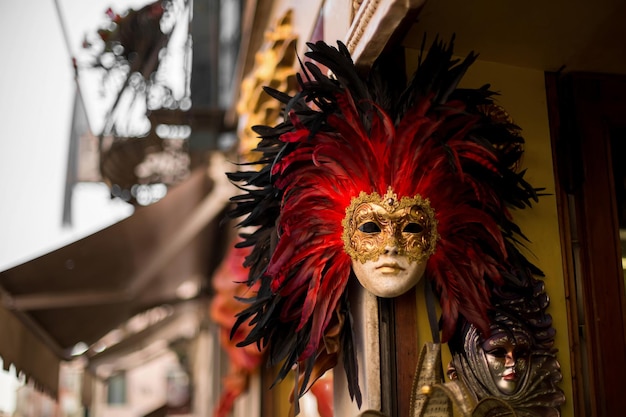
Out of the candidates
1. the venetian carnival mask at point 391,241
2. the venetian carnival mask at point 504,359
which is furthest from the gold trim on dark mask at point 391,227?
the venetian carnival mask at point 504,359

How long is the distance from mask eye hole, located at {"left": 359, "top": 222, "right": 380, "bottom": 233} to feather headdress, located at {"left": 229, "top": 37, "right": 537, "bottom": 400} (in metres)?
0.07

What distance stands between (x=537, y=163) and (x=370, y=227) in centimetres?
50

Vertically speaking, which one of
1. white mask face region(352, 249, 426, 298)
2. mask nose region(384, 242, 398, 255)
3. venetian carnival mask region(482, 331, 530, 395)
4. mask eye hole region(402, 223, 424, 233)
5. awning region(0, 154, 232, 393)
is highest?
awning region(0, 154, 232, 393)

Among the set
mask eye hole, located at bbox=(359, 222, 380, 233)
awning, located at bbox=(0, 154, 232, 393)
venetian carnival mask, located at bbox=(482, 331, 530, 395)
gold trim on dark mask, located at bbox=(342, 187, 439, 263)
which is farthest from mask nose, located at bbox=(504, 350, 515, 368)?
awning, located at bbox=(0, 154, 232, 393)

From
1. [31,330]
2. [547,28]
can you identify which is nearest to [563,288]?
[547,28]

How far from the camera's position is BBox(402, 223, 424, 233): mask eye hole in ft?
4.34

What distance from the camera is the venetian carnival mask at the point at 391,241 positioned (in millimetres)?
1304

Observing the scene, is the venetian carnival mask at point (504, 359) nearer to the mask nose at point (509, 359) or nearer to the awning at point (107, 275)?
the mask nose at point (509, 359)

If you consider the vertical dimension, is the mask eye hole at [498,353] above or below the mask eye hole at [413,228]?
below

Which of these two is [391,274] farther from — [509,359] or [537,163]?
[537,163]

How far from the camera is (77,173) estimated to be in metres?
4.59

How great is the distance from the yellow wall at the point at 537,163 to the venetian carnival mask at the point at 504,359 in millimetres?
151

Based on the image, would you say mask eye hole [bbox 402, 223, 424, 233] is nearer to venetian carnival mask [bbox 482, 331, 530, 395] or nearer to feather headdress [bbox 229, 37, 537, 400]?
feather headdress [bbox 229, 37, 537, 400]

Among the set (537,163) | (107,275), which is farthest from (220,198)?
(537,163)
